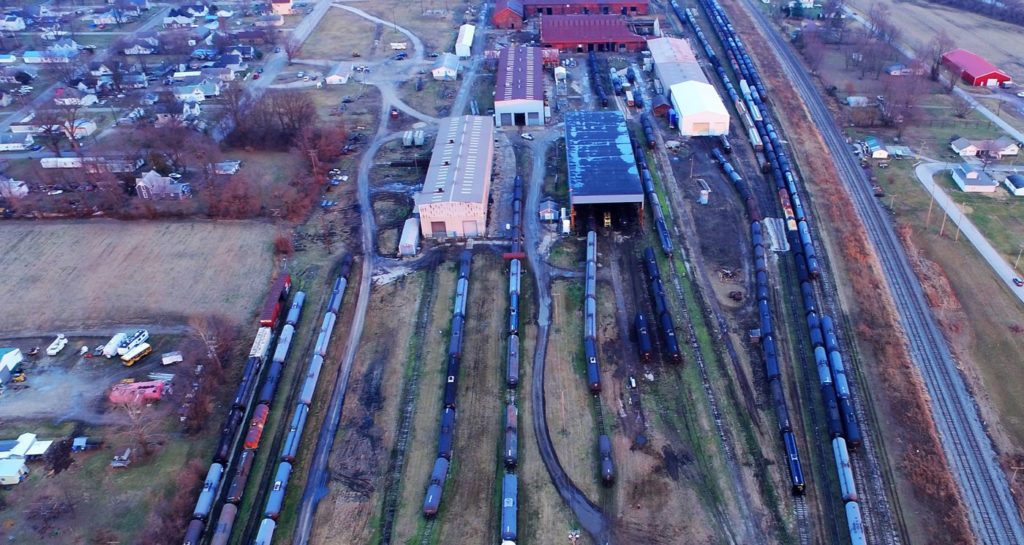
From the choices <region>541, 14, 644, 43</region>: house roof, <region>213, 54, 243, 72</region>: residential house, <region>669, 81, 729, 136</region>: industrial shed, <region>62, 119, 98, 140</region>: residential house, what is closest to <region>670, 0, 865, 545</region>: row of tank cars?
<region>669, 81, 729, 136</region>: industrial shed

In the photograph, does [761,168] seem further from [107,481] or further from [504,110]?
[107,481]

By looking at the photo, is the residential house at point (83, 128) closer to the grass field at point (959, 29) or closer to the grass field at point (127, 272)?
the grass field at point (127, 272)

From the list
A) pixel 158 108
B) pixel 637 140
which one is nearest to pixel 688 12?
pixel 637 140

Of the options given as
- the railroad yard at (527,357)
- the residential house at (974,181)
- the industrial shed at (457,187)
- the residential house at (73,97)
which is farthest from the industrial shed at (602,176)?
the residential house at (73,97)

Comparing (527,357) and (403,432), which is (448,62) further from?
(403,432)

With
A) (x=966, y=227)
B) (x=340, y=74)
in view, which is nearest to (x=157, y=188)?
(x=340, y=74)
